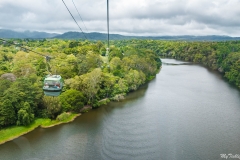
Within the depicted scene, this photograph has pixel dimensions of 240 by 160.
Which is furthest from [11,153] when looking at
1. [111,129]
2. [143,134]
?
[143,134]

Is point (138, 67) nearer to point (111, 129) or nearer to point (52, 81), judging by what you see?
point (111, 129)

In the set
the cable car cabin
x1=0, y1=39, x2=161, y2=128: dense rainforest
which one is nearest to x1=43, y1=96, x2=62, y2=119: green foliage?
x1=0, y1=39, x2=161, y2=128: dense rainforest

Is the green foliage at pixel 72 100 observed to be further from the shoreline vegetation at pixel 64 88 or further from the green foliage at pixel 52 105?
the green foliage at pixel 52 105

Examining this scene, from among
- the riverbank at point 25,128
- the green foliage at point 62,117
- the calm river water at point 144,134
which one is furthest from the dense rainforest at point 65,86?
the calm river water at point 144,134

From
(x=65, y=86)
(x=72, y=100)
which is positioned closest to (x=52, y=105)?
(x=72, y=100)

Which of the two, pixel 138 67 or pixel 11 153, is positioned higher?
pixel 138 67

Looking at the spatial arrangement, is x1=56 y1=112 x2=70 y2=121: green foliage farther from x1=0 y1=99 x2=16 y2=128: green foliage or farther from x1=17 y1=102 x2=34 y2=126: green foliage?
x1=0 y1=99 x2=16 y2=128: green foliage
